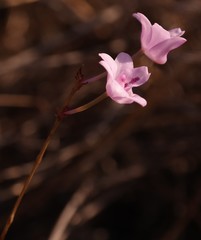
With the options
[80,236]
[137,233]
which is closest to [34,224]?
[80,236]

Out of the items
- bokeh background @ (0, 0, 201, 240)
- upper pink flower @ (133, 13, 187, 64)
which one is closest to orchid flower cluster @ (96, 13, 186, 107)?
upper pink flower @ (133, 13, 187, 64)

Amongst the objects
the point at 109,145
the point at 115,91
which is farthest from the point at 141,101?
the point at 109,145

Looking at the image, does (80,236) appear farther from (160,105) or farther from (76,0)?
(76,0)

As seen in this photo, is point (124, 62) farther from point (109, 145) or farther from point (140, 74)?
point (109, 145)

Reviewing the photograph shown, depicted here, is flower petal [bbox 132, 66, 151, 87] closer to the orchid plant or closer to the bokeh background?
the orchid plant

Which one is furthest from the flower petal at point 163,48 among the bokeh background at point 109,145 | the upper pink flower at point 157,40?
the bokeh background at point 109,145

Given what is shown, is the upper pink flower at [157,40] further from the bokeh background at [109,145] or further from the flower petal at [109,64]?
the bokeh background at [109,145]
